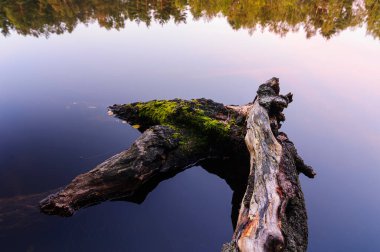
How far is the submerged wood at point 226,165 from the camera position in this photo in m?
4.78

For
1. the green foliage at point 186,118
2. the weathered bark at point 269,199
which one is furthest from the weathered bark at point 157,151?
the weathered bark at point 269,199

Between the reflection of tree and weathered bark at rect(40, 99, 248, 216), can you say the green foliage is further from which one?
the reflection of tree

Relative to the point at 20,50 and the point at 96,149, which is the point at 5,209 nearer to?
the point at 96,149

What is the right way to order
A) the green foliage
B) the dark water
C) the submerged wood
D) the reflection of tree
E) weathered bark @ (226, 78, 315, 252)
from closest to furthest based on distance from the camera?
weathered bark @ (226, 78, 315, 252), the submerged wood, the dark water, the green foliage, the reflection of tree

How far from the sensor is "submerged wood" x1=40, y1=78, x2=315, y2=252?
4.78 meters

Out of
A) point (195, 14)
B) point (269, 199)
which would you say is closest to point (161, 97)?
point (269, 199)

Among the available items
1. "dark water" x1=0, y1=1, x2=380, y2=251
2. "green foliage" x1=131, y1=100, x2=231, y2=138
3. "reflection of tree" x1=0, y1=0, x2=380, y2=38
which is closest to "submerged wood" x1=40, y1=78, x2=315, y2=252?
"green foliage" x1=131, y1=100, x2=231, y2=138

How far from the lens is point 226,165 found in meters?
8.70

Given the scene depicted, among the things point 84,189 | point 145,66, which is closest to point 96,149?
point 84,189

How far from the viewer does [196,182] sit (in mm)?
8125

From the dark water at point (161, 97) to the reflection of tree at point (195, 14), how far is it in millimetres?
398

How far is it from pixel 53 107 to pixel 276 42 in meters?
20.3

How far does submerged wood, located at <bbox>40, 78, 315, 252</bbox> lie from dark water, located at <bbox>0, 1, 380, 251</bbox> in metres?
0.39

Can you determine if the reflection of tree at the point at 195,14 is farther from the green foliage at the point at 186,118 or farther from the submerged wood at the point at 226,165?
the submerged wood at the point at 226,165
